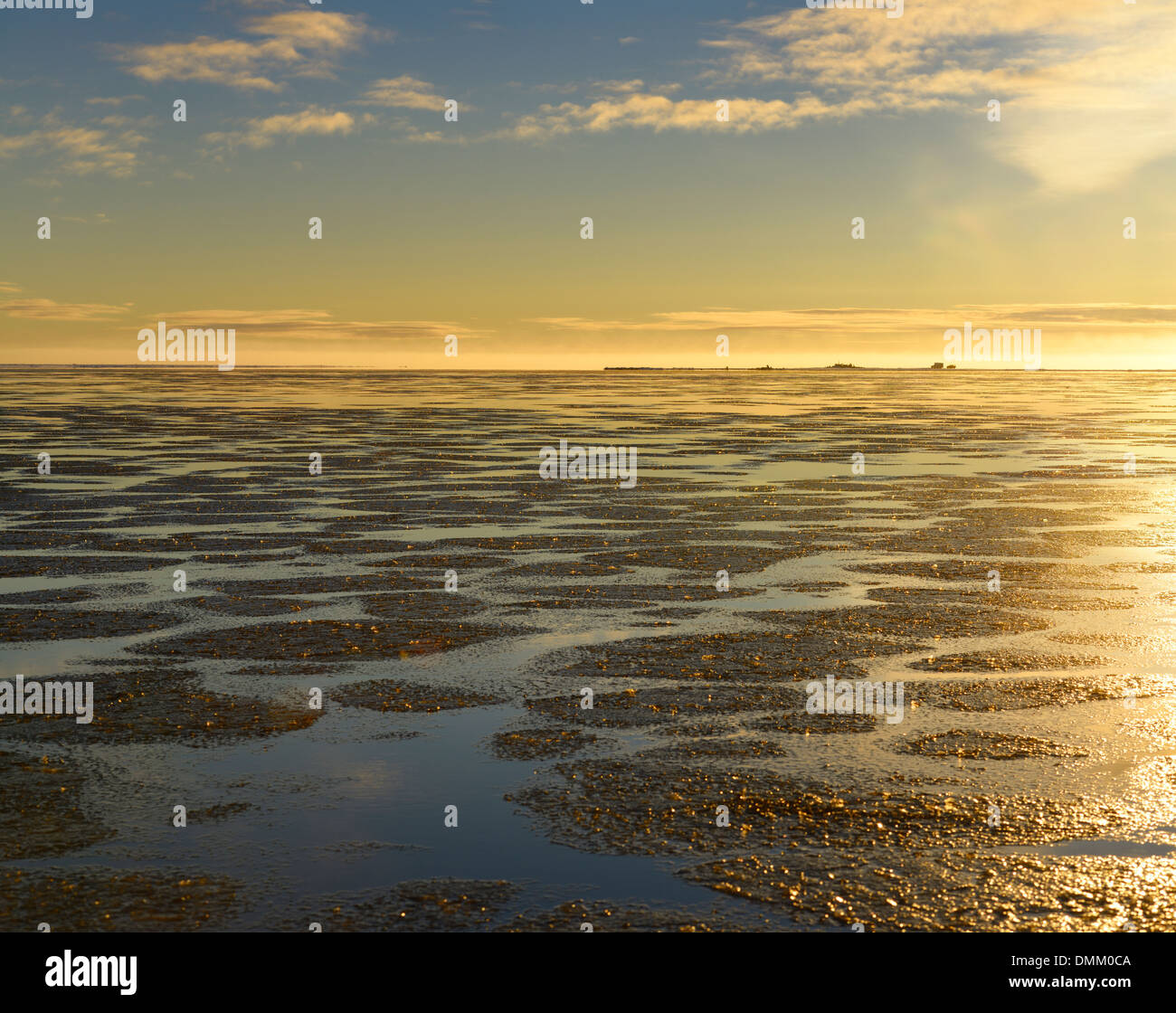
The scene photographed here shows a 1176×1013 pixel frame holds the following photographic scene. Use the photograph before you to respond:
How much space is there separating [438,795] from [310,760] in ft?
3.71

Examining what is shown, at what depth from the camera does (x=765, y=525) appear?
757 inches

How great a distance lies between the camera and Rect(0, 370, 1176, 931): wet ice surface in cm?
607

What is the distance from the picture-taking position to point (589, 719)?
8.92 metres

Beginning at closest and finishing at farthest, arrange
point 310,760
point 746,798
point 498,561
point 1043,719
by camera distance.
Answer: point 746,798 → point 310,760 → point 1043,719 → point 498,561

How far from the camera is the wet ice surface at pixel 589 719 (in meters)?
6.07
